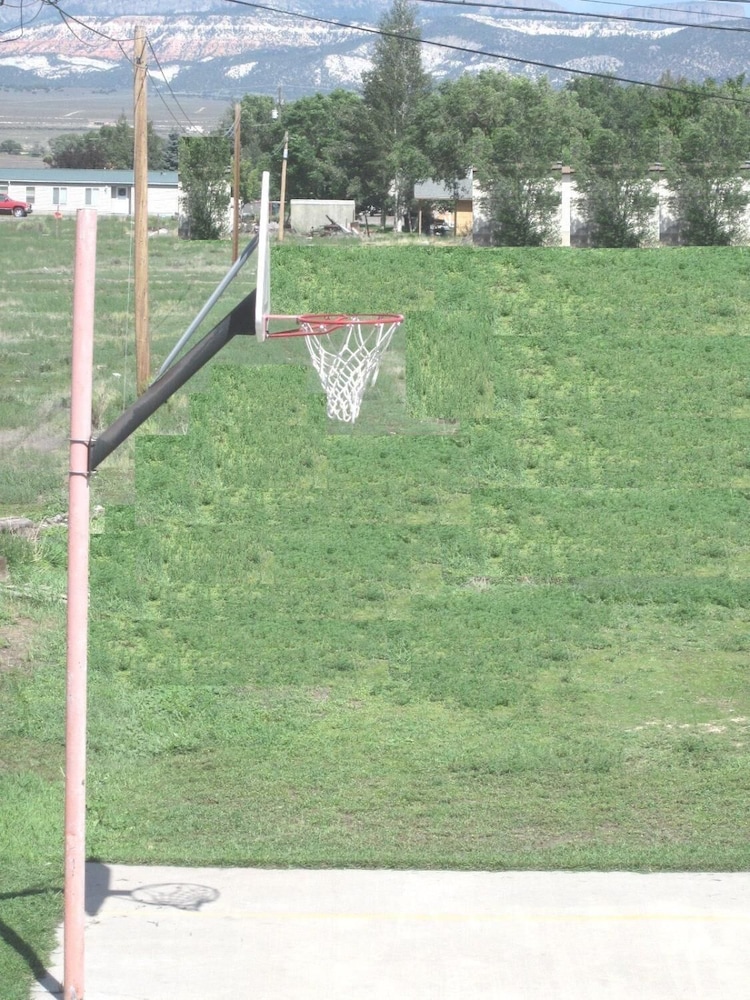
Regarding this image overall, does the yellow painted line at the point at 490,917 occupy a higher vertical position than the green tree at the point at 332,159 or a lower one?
lower

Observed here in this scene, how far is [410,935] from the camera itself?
21.0ft

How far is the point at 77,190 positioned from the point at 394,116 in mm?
15310

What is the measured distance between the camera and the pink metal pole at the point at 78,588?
18.2 ft

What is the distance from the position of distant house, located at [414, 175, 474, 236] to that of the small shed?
4.35 metres

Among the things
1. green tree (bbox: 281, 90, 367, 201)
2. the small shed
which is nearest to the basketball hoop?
the small shed

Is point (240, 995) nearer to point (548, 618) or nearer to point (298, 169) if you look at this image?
point (548, 618)

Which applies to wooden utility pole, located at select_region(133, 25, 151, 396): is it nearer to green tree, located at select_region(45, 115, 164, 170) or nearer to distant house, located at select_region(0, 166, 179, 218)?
distant house, located at select_region(0, 166, 179, 218)

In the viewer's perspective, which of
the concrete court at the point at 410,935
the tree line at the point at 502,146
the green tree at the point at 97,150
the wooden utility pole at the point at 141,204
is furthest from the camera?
the green tree at the point at 97,150

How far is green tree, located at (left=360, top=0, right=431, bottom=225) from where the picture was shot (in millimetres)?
58094

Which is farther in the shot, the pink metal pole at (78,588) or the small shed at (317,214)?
the small shed at (317,214)

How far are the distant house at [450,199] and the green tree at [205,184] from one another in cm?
1510

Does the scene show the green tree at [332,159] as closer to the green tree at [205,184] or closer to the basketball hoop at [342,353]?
the green tree at [205,184]

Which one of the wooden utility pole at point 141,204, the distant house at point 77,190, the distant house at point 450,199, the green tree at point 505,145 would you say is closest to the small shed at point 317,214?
the distant house at point 450,199

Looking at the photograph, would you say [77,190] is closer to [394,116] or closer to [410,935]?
[394,116]
